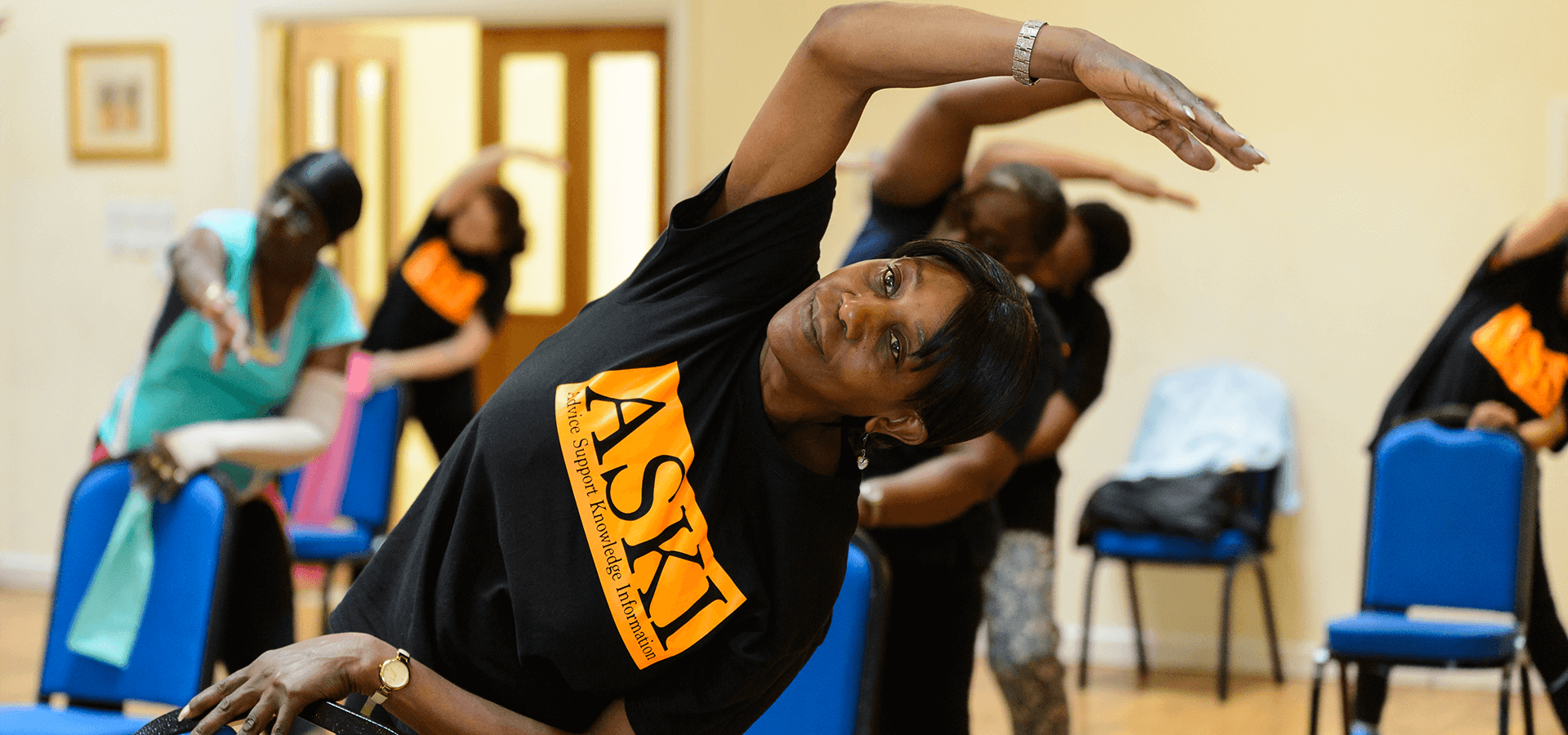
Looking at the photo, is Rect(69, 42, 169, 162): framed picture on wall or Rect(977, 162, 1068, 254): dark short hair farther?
Rect(69, 42, 169, 162): framed picture on wall

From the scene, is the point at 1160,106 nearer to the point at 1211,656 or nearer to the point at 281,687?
the point at 281,687

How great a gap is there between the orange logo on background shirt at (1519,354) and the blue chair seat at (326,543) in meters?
3.00

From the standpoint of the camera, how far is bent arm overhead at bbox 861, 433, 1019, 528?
1.86 m

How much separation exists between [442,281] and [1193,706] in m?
2.68

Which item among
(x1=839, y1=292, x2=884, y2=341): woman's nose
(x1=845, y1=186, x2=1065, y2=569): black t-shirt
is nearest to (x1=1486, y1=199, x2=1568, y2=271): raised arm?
(x1=845, y1=186, x2=1065, y2=569): black t-shirt

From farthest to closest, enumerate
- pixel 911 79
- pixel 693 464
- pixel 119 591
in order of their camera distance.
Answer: pixel 119 591
pixel 693 464
pixel 911 79

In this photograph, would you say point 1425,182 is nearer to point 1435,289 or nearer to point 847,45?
point 1435,289

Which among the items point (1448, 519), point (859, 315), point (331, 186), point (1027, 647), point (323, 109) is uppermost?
point (323, 109)

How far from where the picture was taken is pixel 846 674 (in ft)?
5.26

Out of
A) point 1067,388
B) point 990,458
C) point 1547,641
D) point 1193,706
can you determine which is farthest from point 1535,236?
point 990,458

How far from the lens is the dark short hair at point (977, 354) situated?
1107 mm

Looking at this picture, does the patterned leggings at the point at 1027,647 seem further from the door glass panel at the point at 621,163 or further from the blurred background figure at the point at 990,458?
the door glass panel at the point at 621,163

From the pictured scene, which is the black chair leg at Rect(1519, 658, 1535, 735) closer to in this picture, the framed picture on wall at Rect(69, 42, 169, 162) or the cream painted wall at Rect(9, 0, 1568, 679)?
the cream painted wall at Rect(9, 0, 1568, 679)

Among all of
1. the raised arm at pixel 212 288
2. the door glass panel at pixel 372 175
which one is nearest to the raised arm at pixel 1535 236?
the raised arm at pixel 212 288
